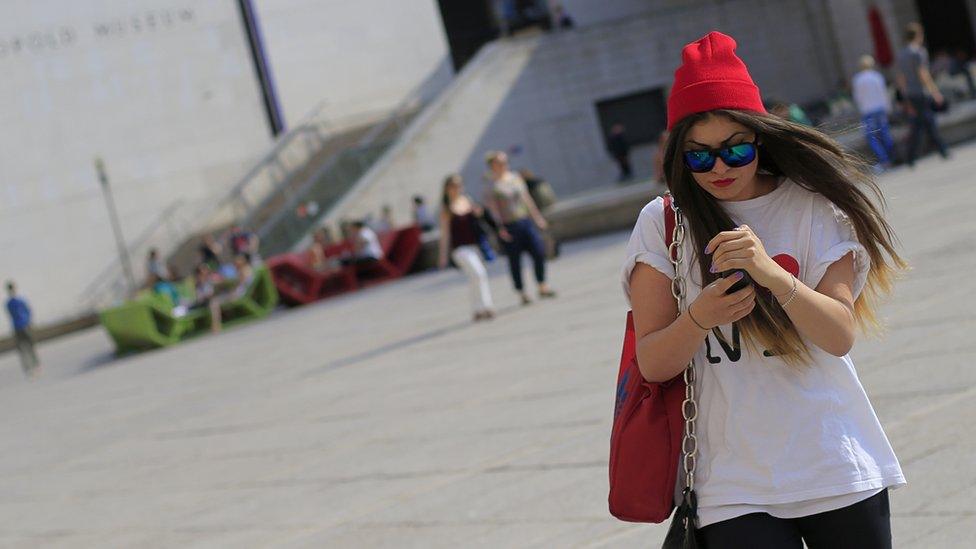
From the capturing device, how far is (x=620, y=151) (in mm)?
34750

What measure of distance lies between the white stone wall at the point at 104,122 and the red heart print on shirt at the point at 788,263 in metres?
36.1

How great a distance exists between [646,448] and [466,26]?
41.0 m

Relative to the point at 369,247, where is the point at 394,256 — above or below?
below

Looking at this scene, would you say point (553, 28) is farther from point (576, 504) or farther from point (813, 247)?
point (813, 247)

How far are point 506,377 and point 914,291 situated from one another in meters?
2.89

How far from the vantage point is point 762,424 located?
9.53 ft

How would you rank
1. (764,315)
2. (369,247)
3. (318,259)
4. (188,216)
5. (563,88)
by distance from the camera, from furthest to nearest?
(188,216) < (563,88) < (318,259) < (369,247) < (764,315)

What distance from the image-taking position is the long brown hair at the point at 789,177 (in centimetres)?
289

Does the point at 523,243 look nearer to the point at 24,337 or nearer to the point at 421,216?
the point at 24,337

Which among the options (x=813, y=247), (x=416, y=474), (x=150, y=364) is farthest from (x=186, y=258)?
(x=813, y=247)

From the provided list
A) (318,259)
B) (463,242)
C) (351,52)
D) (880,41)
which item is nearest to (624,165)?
(880,41)

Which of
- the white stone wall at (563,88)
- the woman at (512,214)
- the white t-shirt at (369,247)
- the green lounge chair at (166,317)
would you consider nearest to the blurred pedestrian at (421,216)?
the white t-shirt at (369,247)

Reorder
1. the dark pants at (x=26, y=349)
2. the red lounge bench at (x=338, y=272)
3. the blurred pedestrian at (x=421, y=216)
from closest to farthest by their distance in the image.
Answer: the dark pants at (x=26, y=349)
the red lounge bench at (x=338, y=272)
the blurred pedestrian at (x=421, y=216)

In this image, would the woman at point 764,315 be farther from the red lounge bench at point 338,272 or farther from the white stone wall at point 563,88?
the white stone wall at point 563,88
